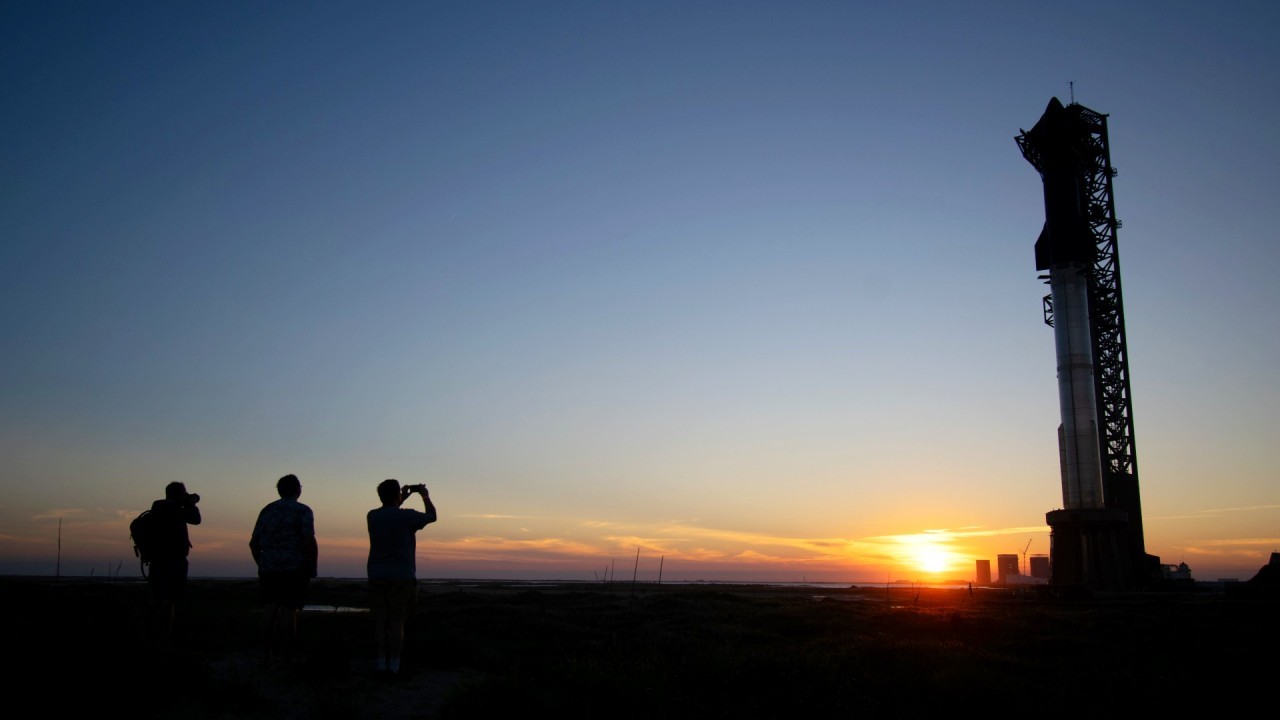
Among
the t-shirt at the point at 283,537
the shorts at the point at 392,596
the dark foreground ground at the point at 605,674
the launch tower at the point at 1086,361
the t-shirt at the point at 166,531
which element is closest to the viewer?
the dark foreground ground at the point at 605,674

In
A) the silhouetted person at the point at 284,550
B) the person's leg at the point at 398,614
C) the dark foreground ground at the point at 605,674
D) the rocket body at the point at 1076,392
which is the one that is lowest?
the dark foreground ground at the point at 605,674

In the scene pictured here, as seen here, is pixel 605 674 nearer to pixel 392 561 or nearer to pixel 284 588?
pixel 392 561

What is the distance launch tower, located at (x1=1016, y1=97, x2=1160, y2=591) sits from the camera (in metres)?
52.8

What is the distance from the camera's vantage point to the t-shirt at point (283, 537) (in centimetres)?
1066

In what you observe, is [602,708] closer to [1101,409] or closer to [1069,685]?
[1069,685]

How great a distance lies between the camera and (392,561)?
10.4 meters

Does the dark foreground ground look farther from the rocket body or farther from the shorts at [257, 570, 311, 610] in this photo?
the rocket body

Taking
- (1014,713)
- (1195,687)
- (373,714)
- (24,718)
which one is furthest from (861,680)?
(24,718)

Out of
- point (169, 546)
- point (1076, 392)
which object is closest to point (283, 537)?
point (169, 546)

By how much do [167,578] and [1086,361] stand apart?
5701cm

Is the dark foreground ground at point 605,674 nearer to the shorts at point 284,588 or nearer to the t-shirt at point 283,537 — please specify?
the shorts at point 284,588

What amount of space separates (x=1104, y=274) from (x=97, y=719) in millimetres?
65966

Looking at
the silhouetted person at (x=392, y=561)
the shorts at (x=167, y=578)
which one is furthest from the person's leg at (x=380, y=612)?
the shorts at (x=167, y=578)

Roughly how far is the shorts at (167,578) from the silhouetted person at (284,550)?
1941mm
